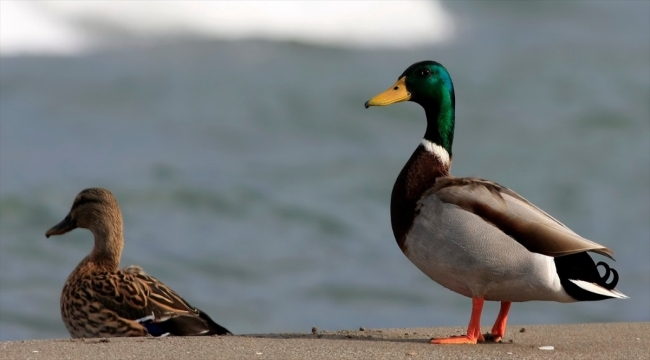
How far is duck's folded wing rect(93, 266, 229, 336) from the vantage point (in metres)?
Answer: 5.91

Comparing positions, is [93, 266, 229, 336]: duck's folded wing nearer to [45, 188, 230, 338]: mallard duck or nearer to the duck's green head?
[45, 188, 230, 338]: mallard duck

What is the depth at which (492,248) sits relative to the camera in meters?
4.72

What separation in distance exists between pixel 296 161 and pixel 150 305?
689cm

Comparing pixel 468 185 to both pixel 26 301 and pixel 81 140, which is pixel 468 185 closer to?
pixel 26 301

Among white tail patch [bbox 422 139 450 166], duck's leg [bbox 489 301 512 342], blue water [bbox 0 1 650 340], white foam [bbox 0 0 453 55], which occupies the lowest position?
duck's leg [bbox 489 301 512 342]

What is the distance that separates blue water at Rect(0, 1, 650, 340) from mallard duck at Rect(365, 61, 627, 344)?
374 centimetres

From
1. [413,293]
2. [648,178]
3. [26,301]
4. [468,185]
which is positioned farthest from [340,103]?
[468,185]

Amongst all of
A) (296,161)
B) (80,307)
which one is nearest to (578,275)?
(80,307)

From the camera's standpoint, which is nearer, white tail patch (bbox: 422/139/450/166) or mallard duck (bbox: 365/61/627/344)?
mallard duck (bbox: 365/61/627/344)

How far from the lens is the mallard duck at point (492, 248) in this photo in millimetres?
4719

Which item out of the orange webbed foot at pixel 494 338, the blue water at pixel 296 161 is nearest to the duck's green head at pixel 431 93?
the orange webbed foot at pixel 494 338

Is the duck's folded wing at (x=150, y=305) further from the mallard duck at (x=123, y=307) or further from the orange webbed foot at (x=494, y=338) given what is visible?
the orange webbed foot at (x=494, y=338)

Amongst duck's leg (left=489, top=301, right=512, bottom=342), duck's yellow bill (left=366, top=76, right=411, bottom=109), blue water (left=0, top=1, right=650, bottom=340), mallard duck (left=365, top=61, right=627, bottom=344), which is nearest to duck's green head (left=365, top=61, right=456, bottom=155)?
duck's yellow bill (left=366, top=76, right=411, bottom=109)

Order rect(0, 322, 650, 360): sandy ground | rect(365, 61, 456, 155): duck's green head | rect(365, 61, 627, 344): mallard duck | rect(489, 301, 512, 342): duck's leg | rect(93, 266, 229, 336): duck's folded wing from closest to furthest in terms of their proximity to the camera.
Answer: rect(0, 322, 650, 360): sandy ground
rect(365, 61, 627, 344): mallard duck
rect(489, 301, 512, 342): duck's leg
rect(365, 61, 456, 155): duck's green head
rect(93, 266, 229, 336): duck's folded wing
